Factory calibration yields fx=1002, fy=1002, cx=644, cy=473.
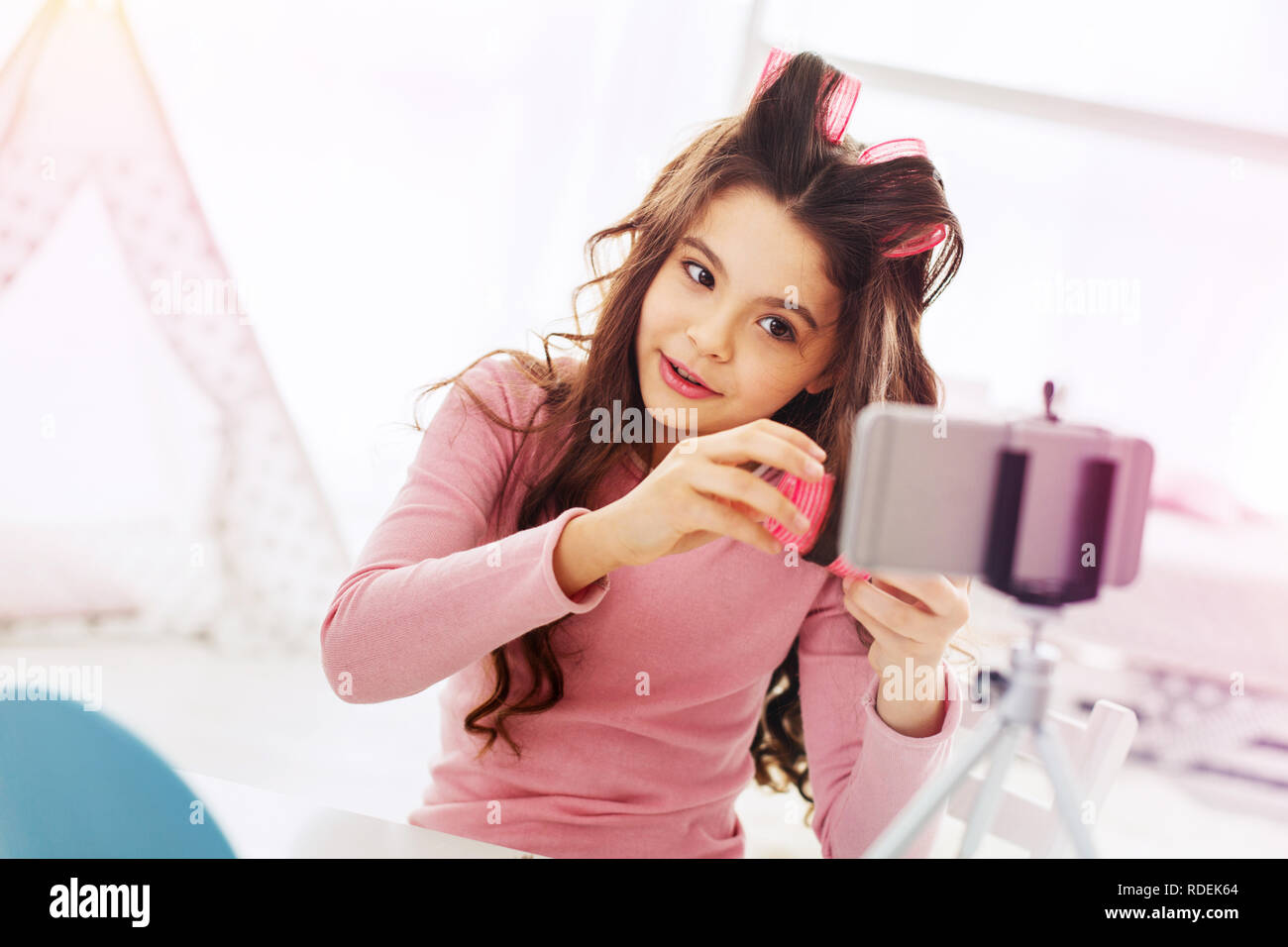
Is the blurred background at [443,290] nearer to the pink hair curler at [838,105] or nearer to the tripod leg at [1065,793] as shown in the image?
the pink hair curler at [838,105]

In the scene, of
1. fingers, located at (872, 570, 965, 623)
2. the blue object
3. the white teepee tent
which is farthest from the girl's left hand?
the white teepee tent

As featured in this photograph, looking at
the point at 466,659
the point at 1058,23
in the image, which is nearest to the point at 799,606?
the point at 466,659

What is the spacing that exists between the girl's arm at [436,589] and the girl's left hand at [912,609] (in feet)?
0.68

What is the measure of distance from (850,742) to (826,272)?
1.54 ft

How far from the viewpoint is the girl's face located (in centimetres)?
90

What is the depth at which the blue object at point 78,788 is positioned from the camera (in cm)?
73

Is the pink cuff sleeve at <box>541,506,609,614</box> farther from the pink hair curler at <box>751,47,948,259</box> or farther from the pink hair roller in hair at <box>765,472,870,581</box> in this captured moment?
the pink hair curler at <box>751,47,948,259</box>

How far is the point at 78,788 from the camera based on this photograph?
744 millimetres

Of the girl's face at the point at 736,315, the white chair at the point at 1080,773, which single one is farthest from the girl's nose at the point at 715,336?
the white chair at the point at 1080,773

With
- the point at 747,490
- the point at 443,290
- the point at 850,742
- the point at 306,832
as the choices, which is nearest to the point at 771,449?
the point at 747,490

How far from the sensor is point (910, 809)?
47 cm

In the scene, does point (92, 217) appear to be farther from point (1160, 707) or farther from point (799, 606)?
point (1160, 707)

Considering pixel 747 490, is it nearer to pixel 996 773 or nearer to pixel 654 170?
pixel 996 773
